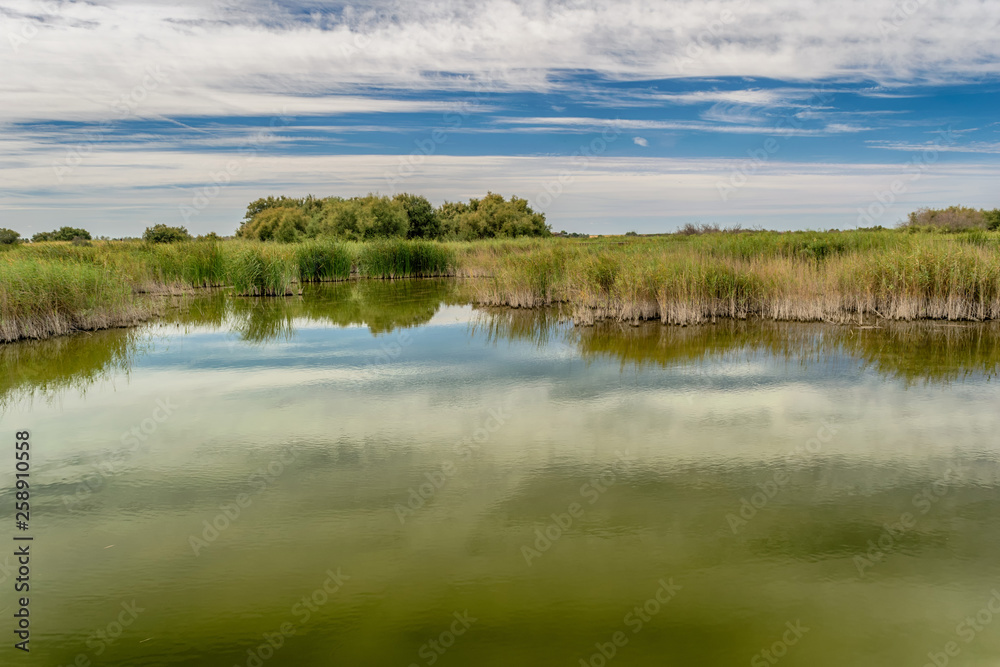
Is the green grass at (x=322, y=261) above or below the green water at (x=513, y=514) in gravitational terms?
above

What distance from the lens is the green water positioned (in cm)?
318

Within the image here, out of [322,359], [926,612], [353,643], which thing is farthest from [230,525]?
[322,359]

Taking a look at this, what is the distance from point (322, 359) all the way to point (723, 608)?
300 inches

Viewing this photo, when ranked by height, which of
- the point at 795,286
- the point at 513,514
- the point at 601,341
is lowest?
the point at 513,514

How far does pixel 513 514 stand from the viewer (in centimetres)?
442

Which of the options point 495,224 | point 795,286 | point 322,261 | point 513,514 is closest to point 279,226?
point 495,224

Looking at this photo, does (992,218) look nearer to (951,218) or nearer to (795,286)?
(951,218)

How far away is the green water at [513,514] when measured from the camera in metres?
3.18

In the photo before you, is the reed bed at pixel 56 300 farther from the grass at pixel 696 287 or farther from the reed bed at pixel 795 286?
the reed bed at pixel 795 286

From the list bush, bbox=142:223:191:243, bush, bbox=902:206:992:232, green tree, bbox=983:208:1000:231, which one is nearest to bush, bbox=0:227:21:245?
bush, bbox=142:223:191:243

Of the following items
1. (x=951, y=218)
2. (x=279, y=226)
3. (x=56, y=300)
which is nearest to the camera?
(x=56, y=300)

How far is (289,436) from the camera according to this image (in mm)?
6090

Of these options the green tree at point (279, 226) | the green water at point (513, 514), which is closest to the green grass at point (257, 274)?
the green water at point (513, 514)

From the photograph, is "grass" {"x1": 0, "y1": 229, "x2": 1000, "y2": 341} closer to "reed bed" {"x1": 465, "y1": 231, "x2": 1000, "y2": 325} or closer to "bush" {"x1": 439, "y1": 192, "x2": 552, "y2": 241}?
"reed bed" {"x1": 465, "y1": 231, "x2": 1000, "y2": 325}
